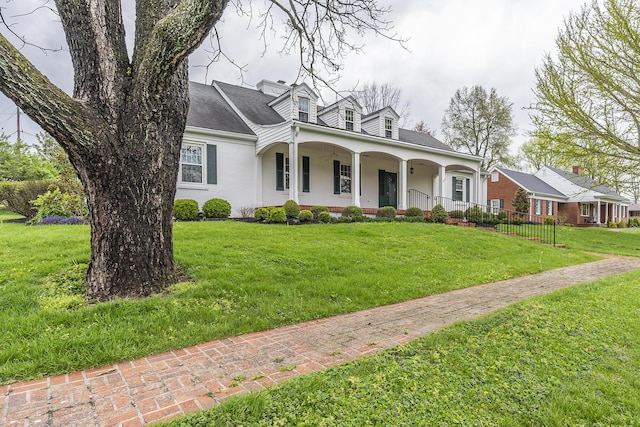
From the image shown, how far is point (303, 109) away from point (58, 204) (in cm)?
942

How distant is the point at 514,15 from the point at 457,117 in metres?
22.9

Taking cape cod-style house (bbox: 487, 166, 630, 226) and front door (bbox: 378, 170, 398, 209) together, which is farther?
cape cod-style house (bbox: 487, 166, 630, 226)

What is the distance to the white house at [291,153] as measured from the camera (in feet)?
39.2

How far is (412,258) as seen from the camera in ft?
25.1

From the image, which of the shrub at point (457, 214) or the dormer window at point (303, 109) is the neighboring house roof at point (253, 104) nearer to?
the dormer window at point (303, 109)

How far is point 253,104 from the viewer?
49.9 ft

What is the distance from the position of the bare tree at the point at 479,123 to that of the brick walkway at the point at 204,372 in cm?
2884

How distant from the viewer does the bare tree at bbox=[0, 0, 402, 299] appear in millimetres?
3773

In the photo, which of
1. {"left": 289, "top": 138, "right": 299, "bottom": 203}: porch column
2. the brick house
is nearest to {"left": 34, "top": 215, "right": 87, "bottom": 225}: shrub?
{"left": 289, "top": 138, "right": 299, "bottom": 203}: porch column

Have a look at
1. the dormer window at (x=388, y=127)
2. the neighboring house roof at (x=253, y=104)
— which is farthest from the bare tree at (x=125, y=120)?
the dormer window at (x=388, y=127)

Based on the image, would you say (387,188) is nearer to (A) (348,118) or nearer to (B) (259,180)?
(A) (348,118)

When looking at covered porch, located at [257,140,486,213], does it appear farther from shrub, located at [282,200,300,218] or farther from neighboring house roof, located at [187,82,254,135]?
neighboring house roof, located at [187,82,254,135]

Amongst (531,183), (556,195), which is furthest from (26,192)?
(556,195)

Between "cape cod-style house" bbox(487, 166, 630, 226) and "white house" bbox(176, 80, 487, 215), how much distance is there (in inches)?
448
